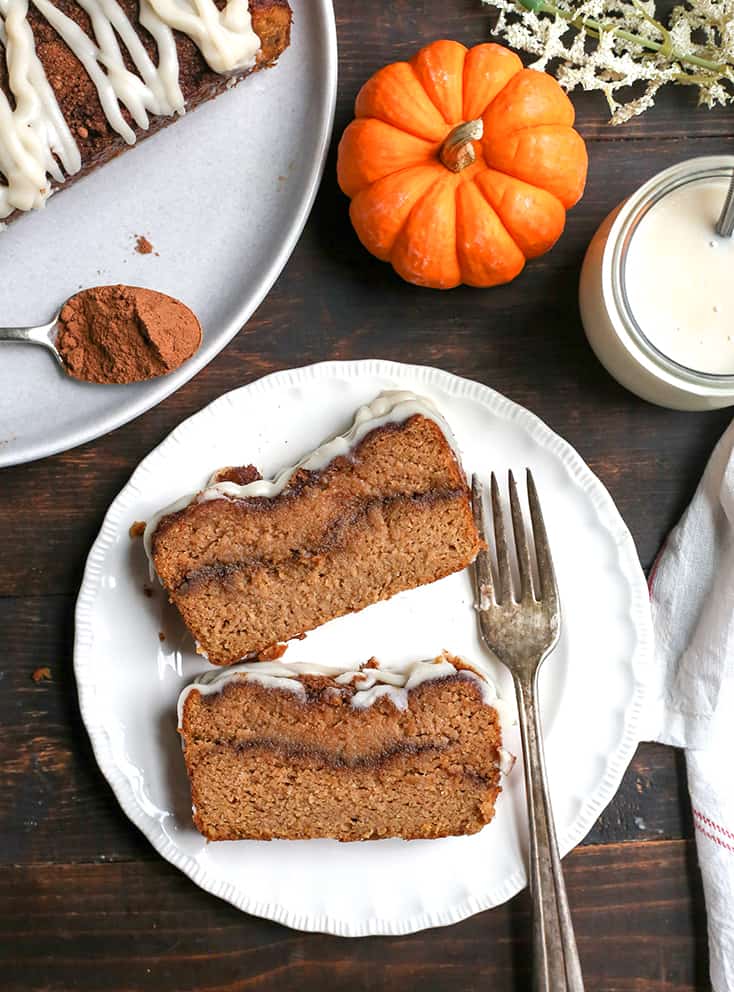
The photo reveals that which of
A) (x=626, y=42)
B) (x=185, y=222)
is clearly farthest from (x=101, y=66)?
(x=626, y=42)

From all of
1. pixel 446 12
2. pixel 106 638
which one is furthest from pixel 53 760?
pixel 446 12

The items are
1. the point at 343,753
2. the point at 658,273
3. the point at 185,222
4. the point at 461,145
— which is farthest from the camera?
the point at 185,222

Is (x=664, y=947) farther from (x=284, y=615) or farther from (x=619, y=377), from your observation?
(x=619, y=377)

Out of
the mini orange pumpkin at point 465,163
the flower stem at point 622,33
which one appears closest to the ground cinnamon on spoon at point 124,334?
the mini orange pumpkin at point 465,163

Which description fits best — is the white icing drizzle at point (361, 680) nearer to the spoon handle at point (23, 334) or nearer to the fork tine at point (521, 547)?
the fork tine at point (521, 547)

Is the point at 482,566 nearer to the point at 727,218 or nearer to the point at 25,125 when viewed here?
the point at 727,218
